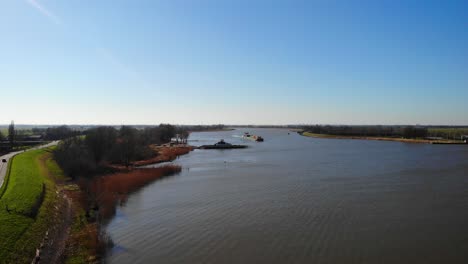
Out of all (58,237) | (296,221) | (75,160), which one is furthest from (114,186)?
(296,221)

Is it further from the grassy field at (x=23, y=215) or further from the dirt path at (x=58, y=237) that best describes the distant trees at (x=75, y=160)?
the dirt path at (x=58, y=237)

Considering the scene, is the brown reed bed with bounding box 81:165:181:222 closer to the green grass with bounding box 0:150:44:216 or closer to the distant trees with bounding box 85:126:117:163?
the green grass with bounding box 0:150:44:216

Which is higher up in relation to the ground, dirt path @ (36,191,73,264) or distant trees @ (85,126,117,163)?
distant trees @ (85,126,117,163)

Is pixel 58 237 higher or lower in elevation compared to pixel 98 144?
lower

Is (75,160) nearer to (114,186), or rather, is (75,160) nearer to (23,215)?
(114,186)

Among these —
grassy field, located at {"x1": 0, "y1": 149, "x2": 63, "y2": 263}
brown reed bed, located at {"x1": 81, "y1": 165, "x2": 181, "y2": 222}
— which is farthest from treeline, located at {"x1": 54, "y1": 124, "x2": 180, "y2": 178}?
grassy field, located at {"x1": 0, "y1": 149, "x2": 63, "y2": 263}

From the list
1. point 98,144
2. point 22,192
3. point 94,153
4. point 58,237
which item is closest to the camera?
point 58,237

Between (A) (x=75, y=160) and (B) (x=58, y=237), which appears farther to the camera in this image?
(A) (x=75, y=160)
